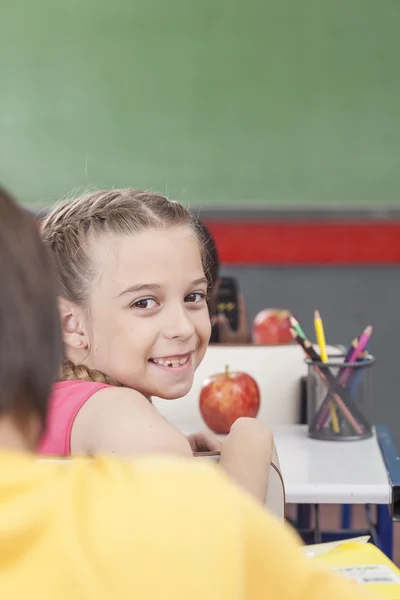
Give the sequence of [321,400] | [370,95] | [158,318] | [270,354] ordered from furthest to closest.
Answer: [370,95] → [270,354] → [321,400] → [158,318]

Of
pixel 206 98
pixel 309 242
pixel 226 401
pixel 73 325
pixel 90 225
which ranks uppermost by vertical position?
pixel 206 98

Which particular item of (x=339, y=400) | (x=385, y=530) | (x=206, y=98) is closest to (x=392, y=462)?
(x=385, y=530)

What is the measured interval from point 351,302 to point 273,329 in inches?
57.5

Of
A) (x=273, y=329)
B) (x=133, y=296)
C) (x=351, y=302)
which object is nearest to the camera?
(x=133, y=296)

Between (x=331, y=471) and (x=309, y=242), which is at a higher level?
(x=309, y=242)

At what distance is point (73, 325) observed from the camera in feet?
3.71

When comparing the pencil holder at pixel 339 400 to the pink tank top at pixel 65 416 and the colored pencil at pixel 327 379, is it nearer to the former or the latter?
the colored pencil at pixel 327 379

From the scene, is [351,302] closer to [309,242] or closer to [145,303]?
[309,242]

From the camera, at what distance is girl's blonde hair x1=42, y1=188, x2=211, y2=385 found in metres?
1.12

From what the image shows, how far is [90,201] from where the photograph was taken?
3.91 feet

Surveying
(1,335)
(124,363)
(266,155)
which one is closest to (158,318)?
(124,363)

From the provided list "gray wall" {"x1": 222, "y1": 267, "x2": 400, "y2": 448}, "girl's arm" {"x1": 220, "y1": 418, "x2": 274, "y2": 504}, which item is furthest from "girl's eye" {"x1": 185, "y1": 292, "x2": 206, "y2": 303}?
"gray wall" {"x1": 222, "y1": 267, "x2": 400, "y2": 448}

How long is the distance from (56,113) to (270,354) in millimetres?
2717

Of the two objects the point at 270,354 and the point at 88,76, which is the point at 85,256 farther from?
the point at 88,76
